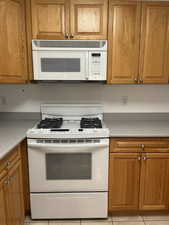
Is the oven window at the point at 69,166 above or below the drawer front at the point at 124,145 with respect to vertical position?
below

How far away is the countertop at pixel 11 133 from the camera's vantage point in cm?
145

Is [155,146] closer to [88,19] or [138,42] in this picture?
[138,42]

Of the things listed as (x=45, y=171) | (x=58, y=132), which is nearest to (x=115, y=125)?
(x=58, y=132)

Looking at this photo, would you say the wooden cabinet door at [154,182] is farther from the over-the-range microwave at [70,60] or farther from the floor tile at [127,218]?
the over-the-range microwave at [70,60]

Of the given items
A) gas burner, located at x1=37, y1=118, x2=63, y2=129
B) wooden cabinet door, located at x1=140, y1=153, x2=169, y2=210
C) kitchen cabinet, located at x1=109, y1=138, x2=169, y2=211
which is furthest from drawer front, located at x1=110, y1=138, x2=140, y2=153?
gas burner, located at x1=37, y1=118, x2=63, y2=129

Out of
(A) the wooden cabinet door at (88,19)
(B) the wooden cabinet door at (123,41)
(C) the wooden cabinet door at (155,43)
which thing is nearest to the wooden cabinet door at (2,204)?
(B) the wooden cabinet door at (123,41)

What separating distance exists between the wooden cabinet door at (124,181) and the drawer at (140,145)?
0.06 metres

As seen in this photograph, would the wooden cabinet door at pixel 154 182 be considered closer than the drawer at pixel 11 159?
No

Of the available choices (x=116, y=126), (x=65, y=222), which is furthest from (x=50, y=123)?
(x=65, y=222)

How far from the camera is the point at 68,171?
1845 mm

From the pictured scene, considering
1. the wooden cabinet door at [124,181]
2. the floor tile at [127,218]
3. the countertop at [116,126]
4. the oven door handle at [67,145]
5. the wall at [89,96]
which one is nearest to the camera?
the countertop at [116,126]

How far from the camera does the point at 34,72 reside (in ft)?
6.34

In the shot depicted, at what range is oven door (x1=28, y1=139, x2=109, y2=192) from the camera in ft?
5.87

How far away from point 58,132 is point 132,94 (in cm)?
115
